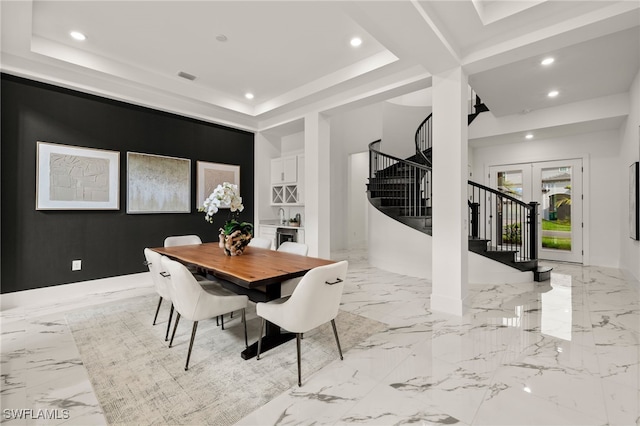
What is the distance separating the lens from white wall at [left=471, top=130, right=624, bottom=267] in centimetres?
538

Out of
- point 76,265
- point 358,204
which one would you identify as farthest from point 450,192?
point 358,204

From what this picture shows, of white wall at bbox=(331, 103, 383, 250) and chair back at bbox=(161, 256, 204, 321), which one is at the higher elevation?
white wall at bbox=(331, 103, 383, 250)

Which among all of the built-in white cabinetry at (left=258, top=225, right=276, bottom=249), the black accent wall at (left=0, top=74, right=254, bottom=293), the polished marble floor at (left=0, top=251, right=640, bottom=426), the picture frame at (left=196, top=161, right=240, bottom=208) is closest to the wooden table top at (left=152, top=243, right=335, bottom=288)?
the polished marble floor at (left=0, top=251, right=640, bottom=426)

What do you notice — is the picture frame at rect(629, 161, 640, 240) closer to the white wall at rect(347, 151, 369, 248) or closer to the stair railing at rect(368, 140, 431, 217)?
the stair railing at rect(368, 140, 431, 217)

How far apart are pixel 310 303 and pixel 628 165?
578cm

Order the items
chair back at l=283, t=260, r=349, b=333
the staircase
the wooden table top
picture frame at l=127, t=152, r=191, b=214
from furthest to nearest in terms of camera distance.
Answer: the staircase, picture frame at l=127, t=152, r=191, b=214, the wooden table top, chair back at l=283, t=260, r=349, b=333

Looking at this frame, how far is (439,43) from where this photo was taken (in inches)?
107

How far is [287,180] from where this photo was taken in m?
5.79

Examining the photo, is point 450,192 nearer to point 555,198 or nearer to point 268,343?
point 268,343

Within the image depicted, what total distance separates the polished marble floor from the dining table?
63 centimetres

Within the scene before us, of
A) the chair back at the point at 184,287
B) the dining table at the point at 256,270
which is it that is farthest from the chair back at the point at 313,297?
the chair back at the point at 184,287

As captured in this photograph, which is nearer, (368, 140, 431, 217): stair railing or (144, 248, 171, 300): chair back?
(144, 248, 171, 300): chair back

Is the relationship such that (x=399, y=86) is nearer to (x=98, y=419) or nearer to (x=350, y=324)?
(x=350, y=324)

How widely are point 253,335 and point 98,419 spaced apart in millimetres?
1239
